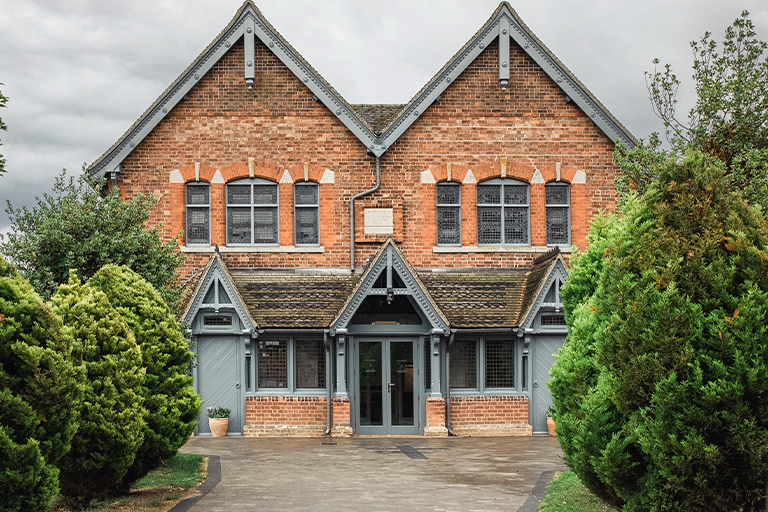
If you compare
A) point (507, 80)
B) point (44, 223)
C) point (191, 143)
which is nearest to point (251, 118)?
point (191, 143)

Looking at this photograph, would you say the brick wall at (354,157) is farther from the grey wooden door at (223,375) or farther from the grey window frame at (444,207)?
the grey wooden door at (223,375)

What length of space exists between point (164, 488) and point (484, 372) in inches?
383

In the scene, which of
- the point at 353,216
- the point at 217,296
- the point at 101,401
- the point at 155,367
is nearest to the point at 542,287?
the point at 353,216

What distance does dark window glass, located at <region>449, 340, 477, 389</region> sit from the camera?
1962 centimetres

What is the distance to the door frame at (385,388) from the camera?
1942 cm

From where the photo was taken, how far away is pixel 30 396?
7301 millimetres

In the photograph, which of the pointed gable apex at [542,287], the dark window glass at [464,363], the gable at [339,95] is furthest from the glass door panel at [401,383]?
the gable at [339,95]

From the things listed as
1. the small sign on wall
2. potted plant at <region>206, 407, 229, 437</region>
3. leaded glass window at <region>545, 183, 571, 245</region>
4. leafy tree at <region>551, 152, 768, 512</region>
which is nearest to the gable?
the small sign on wall

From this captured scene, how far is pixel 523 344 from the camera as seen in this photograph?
19.5 meters

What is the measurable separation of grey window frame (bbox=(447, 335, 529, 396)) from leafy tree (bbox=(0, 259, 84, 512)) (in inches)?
507

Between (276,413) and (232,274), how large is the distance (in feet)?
11.8

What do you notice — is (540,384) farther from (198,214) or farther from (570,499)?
(198,214)

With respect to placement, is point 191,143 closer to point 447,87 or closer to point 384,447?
point 447,87

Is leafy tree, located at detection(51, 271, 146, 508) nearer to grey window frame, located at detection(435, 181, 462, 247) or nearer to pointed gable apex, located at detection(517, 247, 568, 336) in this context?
pointed gable apex, located at detection(517, 247, 568, 336)
